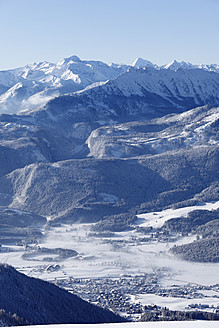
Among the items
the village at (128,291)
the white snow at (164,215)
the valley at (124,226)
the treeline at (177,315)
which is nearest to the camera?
the treeline at (177,315)

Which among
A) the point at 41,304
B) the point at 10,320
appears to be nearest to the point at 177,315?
the point at 41,304

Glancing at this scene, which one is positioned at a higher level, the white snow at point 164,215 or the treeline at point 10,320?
the white snow at point 164,215

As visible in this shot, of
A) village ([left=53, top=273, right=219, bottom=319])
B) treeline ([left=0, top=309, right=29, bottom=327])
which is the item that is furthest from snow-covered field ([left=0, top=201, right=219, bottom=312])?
treeline ([left=0, top=309, right=29, bottom=327])

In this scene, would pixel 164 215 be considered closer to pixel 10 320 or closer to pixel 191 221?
pixel 191 221

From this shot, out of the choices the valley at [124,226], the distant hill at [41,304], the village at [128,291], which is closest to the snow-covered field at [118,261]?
the valley at [124,226]

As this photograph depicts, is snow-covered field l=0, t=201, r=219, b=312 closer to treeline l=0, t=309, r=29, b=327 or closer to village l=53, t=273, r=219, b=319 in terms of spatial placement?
village l=53, t=273, r=219, b=319

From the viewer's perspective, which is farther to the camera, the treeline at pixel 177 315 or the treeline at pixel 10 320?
the treeline at pixel 177 315

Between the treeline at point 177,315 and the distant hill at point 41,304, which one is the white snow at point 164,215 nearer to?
the treeline at point 177,315
